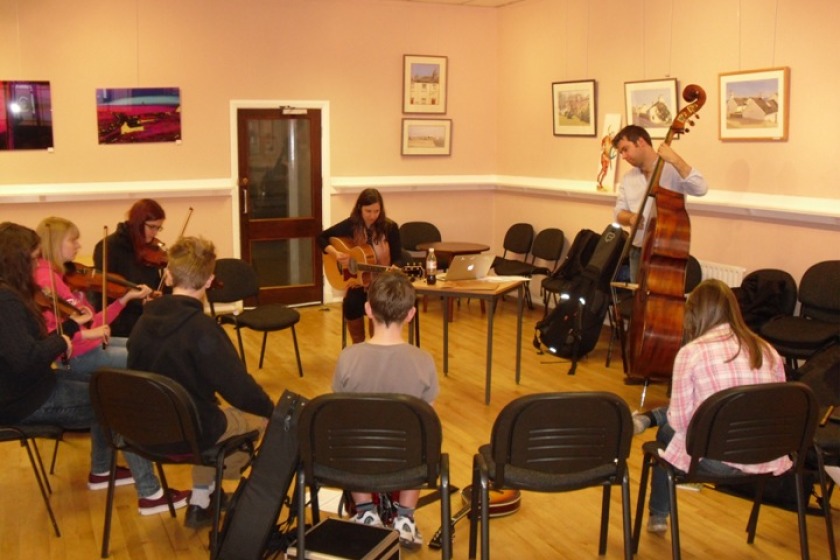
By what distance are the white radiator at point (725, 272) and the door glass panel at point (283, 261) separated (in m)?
3.91

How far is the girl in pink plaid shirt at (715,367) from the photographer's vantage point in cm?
335

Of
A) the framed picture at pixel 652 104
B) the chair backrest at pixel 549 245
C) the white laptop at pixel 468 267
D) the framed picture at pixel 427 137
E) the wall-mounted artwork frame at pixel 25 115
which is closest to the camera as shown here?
the white laptop at pixel 468 267

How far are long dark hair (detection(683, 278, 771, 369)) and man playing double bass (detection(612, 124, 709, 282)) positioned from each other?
79.0 inches

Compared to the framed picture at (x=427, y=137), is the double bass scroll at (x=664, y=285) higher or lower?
lower

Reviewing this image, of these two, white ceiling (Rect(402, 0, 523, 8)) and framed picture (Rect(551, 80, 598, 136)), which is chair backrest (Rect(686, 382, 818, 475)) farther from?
white ceiling (Rect(402, 0, 523, 8))

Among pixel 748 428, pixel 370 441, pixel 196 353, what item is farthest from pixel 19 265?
pixel 748 428

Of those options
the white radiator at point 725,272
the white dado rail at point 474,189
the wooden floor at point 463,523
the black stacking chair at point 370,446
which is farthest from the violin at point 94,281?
the white radiator at point 725,272

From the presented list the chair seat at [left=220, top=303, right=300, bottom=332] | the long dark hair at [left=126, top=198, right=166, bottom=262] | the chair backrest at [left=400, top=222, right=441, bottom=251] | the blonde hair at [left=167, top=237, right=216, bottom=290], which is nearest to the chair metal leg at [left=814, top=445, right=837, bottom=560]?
the blonde hair at [left=167, top=237, right=216, bottom=290]

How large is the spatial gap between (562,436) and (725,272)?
13.2ft

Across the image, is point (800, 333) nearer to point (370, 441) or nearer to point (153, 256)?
point (370, 441)

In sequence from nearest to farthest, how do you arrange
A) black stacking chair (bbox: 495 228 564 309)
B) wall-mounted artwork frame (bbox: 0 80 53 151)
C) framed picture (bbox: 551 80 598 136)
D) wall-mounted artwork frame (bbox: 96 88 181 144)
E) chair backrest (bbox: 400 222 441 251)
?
wall-mounted artwork frame (bbox: 0 80 53 151), wall-mounted artwork frame (bbox: 96 88 181 144), framed picture (bbox: 551 80 598 136), black stacking chair (bbox: 495 228 564 309), chair backrest (bbox: 400 222 441 251)

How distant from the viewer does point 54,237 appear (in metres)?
4.67

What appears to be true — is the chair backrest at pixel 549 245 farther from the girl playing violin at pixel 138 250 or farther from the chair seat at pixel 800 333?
the girl playing violin at pixel 138 250

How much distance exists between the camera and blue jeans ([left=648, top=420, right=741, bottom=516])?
3.34 metres
